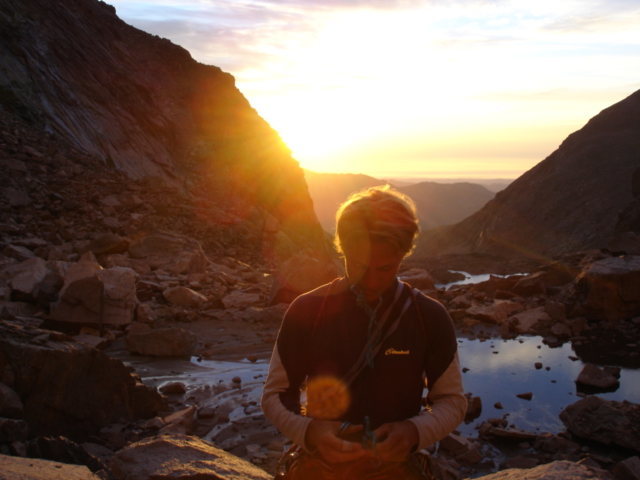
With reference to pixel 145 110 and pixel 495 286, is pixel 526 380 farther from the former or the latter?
pixel 145 110

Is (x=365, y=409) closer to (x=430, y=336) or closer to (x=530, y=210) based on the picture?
(x=430, y=336)

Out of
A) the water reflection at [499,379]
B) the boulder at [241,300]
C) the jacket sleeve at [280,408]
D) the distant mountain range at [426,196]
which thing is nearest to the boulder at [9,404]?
the water reflection at [499,379]

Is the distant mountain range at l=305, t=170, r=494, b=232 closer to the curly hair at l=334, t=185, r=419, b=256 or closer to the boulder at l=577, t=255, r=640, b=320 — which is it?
the boulder at l=577, t=255, r=640, b=320

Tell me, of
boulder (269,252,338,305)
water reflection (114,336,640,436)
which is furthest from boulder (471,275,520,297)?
water reflection (114,336,640,436)

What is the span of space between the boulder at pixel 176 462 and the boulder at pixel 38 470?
0.36 metres

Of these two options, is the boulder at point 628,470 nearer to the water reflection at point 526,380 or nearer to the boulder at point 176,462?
the water reflection at point 526,380

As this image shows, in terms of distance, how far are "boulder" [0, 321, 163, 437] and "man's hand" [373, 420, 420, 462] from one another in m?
3.20

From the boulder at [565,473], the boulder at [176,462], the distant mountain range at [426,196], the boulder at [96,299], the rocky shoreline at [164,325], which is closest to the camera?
the boulder at [565,473]

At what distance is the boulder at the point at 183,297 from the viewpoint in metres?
9.98

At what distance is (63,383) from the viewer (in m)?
4.55

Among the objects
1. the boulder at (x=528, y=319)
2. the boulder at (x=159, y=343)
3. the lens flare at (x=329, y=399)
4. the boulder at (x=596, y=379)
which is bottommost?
the boulder at (x=596, y=379)

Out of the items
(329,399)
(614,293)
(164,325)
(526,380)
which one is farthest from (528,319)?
(329,399)

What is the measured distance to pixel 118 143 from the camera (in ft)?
72.0

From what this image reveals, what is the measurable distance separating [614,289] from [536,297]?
2.22 metres
